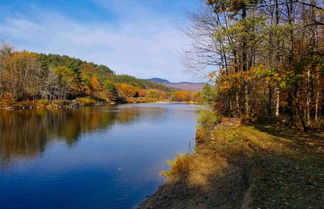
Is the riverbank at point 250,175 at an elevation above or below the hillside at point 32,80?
below

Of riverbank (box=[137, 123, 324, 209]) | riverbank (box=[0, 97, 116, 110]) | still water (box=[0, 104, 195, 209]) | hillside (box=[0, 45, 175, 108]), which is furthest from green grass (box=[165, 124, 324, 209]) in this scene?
hillside (box=[0, 45, 175, 108])

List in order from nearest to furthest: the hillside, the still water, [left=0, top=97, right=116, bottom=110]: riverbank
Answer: the still water, [left=0, top=97, right=116, bottom=110]: riverbank, the hillside

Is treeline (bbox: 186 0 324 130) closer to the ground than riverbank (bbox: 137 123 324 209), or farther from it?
farther from it

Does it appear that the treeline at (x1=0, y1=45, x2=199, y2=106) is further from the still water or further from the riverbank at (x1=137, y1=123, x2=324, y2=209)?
the riverbank at (x1=137, y1=123, x2=324, y2=209)

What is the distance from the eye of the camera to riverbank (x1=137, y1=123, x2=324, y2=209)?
470 cm

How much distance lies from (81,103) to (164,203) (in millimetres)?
62252

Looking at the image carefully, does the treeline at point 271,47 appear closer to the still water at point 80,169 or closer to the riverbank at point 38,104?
the still water at point 80,169

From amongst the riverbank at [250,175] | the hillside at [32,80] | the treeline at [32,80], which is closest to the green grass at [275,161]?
the riverbank at [250,175]

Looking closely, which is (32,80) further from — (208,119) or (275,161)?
(275,161)

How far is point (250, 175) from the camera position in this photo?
6.09 metres

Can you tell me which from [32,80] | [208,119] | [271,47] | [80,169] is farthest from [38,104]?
[271,47]

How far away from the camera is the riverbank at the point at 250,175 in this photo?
15.4 feet

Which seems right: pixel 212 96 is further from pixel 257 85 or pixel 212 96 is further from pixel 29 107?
pixel 29 107

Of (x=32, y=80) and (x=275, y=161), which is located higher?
(x=32, y=80)
